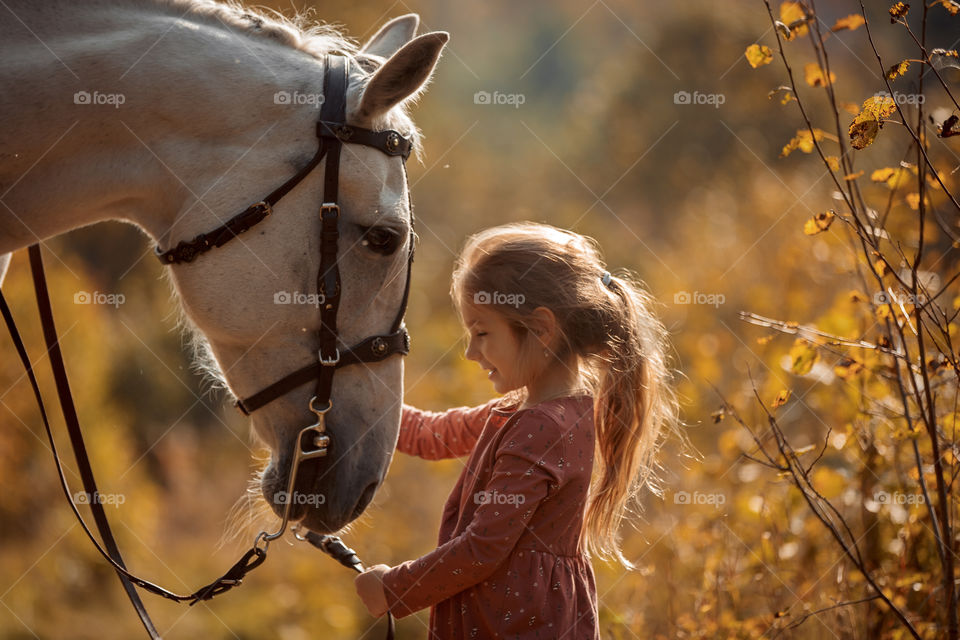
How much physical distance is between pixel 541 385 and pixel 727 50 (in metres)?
23.9

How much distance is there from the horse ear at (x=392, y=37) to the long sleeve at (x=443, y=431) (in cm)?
125

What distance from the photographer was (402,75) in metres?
2.02

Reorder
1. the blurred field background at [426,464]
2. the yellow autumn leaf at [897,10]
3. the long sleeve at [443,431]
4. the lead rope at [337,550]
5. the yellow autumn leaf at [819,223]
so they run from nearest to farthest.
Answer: the yellow autumn leaf at [897,10], the lead rope at [337,550], the yellow autumn leaf at [819,223], the long sleeve at [443,431], the blurred field background at [426,464]

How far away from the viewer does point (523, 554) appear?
2008 millimetres

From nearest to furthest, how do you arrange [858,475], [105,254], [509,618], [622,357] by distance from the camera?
[509,618], [622,357], [858,475], [105,254]

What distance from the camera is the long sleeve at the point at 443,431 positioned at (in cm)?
251

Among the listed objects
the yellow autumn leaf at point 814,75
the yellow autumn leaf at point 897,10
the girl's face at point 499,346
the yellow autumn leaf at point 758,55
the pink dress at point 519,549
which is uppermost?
the yellow autumn leaf at point 897,10

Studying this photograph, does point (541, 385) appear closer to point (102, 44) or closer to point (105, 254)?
point (102, 44)

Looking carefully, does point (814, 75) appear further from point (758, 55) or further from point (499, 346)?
point (499, 346)

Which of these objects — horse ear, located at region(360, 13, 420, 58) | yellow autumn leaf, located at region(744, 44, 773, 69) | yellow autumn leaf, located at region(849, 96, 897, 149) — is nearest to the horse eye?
horse ear, located at region(360, 13, 420, 58)

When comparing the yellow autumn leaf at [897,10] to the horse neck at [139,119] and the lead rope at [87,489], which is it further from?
the lead rope at [87,489]

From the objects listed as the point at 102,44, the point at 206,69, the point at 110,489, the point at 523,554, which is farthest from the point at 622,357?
the point at 110,489

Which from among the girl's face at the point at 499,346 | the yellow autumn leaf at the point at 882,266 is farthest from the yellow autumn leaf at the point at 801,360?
the girl's face at the point at 499,346

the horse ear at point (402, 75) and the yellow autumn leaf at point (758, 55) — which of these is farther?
the yellow autumn leaf at point (758, 55)
